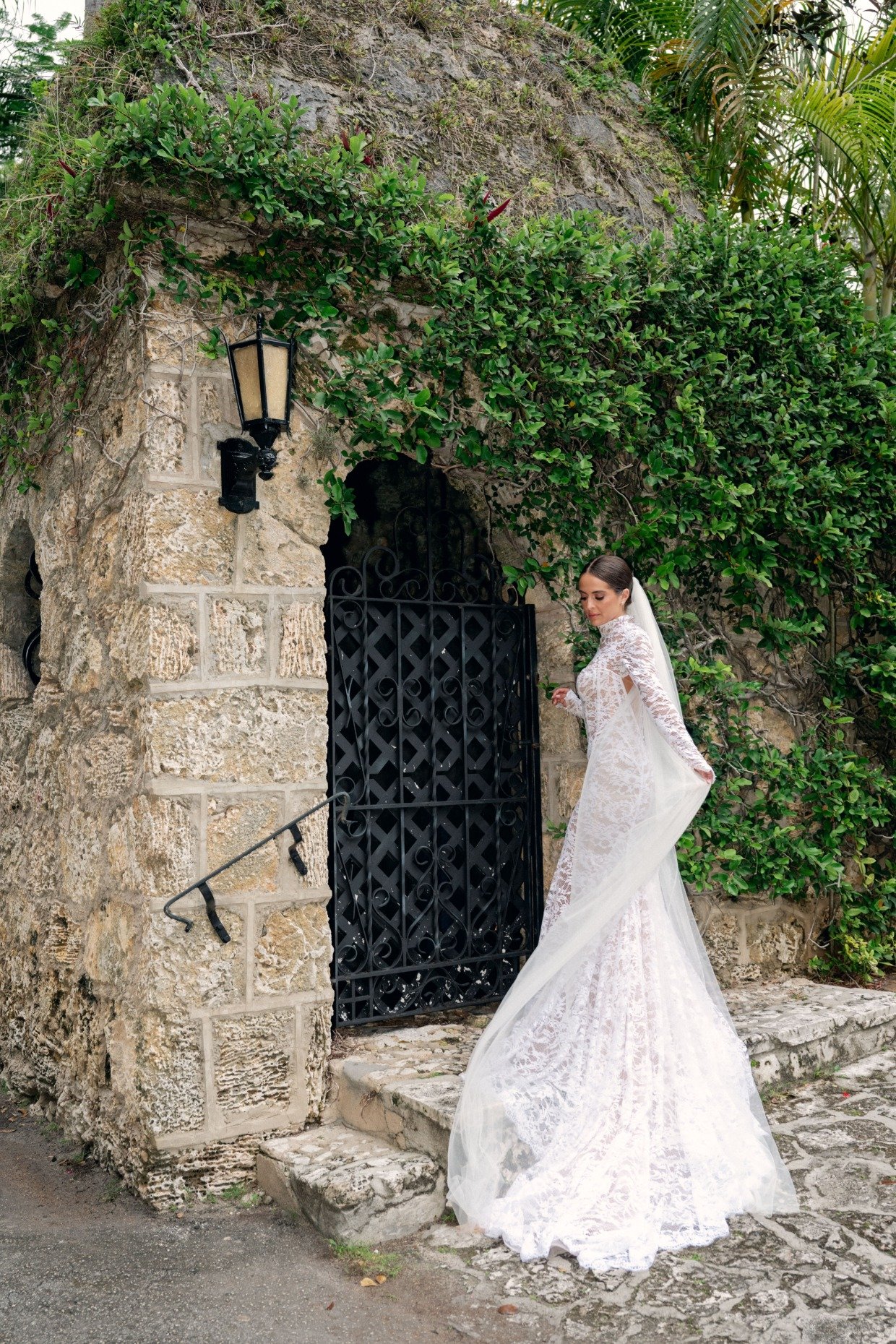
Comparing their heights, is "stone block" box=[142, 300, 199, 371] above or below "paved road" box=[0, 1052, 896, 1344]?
above

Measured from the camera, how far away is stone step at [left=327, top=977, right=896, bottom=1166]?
11.7 feet

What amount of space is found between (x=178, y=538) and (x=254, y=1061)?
1832mm

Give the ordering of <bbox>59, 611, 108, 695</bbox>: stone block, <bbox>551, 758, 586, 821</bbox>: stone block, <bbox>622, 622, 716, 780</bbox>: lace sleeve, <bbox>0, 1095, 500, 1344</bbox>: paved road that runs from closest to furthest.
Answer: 1. <bbox>0, 1095, 500, 1344</bbox>: paved road
2. <bbox>622, 622, 716, 780</bbox>: lace sleeve
3. <bbox>59, 611, 108, 695</bbox>: stone block
4. <bbox>551, 758, 586, 821</bbox>: stone block

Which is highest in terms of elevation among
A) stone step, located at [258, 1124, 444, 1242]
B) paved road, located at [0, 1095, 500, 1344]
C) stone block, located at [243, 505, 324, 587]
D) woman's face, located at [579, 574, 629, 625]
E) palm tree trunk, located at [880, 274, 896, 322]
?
palm tree trunk, located at [880, 274, 896, 322]

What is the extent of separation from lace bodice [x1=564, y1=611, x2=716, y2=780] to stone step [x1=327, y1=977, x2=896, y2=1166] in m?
1.32

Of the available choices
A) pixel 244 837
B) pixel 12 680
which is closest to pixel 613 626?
pixel 244 837

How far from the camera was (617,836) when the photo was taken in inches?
144

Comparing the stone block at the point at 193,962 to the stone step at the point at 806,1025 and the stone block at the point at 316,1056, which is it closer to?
the stone block at the point at 316,1056

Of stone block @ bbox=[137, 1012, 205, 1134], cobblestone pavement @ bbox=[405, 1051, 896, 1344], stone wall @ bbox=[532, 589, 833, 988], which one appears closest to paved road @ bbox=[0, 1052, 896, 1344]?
cobblestone pavement @ bbox=[405, 1051, 896, 1344]

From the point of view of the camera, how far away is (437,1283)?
117 inches

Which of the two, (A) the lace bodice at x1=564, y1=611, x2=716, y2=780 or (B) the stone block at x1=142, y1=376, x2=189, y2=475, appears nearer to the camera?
(A) the lace bodice at x1=564, y1=611, x2=716, y2=780

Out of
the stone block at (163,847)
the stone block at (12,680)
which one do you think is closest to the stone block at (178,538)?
the stone block at (163,847)

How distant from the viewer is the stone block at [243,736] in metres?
3.68

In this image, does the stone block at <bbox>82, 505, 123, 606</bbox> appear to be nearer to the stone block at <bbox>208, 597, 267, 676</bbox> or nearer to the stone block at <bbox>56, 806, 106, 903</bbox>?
the stone block at <bbox>208, 597, 267, 676</bbox>
